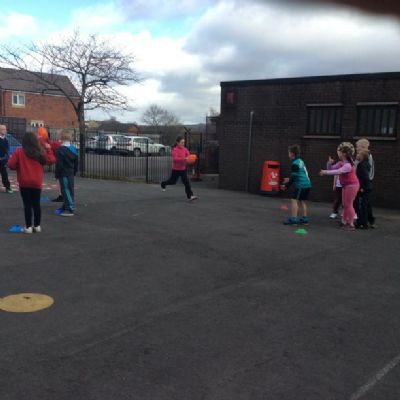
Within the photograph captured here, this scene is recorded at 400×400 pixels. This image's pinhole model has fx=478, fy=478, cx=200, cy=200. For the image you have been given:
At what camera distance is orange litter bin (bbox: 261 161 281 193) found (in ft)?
51.0

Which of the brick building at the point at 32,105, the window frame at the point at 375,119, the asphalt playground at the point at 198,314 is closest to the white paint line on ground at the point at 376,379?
the asphalt playground at the point at 198,314

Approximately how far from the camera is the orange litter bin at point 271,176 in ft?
51.0

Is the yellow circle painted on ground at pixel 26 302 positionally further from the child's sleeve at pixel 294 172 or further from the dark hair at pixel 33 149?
the child's sleeve at pixel 294 172

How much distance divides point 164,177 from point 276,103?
6.91 metres

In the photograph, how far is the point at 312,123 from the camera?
585 inches

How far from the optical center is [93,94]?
936 inches

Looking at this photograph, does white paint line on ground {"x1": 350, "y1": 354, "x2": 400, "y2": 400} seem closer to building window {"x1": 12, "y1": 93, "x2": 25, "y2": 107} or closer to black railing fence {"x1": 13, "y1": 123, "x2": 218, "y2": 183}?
black railing fence {"x1": 13, "y1": 123, "x2": 218, "y2": 183}

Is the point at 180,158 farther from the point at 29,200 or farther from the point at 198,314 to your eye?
the point at 198,314

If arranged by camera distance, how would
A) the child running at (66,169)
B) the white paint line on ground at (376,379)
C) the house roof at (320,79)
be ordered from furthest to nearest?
the house roof at (320,79), the child running at (66,169), the white paint line on ground at (376,379)

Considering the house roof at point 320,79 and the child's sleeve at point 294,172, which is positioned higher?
the house roof at point 320,79

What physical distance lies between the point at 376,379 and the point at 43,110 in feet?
186

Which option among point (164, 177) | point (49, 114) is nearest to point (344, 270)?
point (164, 177)

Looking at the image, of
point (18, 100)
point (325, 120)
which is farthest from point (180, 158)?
point (18, 100)

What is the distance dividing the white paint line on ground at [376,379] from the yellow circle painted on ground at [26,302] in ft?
9.56
